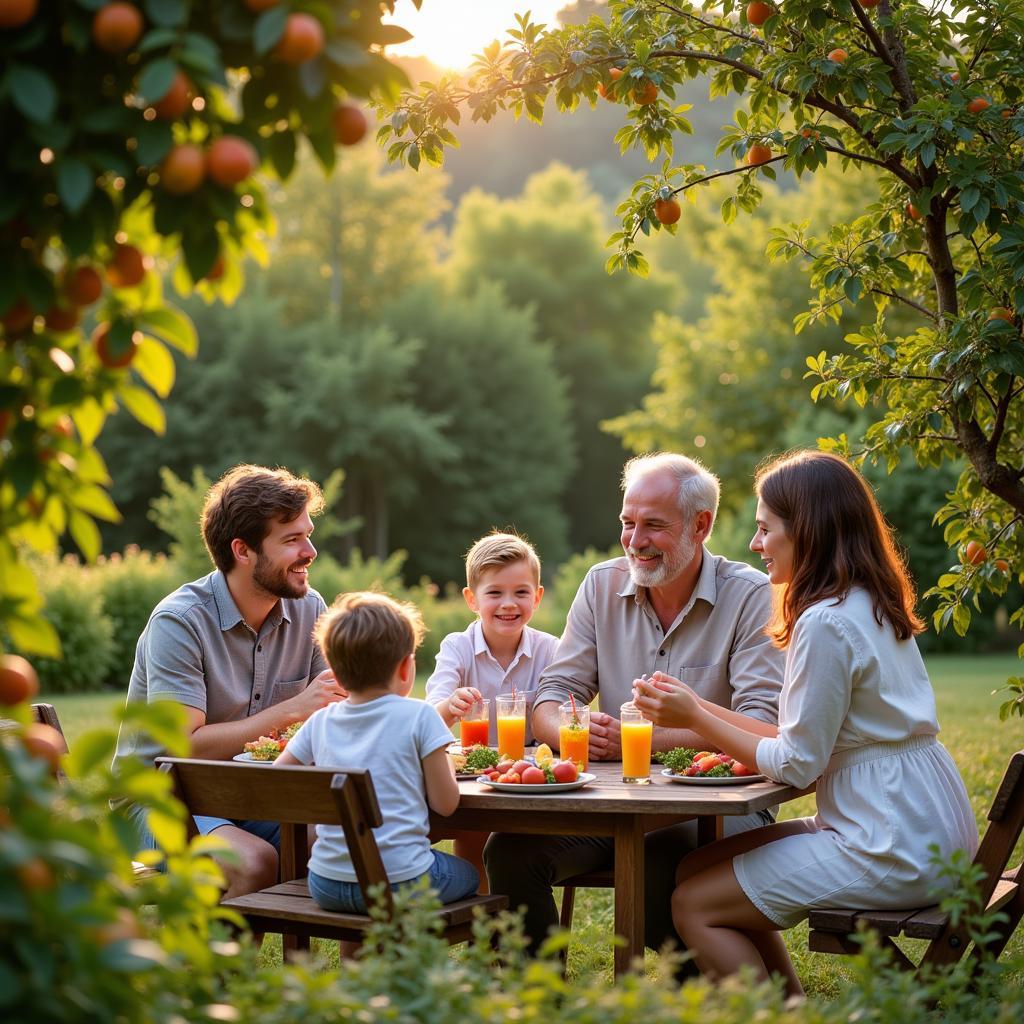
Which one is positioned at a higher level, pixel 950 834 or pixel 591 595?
pixel 591 595

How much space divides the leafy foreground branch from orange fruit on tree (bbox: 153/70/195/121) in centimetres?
91

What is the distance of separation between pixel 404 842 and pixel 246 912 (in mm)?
531

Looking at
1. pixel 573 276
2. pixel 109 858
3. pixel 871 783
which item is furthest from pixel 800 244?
pixel 573 276

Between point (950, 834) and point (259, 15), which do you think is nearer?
point (259, 15)

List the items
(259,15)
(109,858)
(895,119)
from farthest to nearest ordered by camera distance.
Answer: (895,119)
(259,15)
(109,858)

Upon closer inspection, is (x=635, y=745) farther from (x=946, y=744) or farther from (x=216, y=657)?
(x=946, y=744)

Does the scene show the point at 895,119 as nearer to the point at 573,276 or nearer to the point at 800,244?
the point at 800,244

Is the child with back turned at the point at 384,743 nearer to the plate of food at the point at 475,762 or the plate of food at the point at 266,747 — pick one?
the plate of food at the point at 475,762

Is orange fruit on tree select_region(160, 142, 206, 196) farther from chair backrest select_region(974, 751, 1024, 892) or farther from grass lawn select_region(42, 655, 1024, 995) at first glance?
chair backrest select_region(974, 751, 1024, 892)

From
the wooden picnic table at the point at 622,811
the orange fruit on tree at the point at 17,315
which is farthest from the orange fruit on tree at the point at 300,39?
the wooden picnic table at the point at 622,811

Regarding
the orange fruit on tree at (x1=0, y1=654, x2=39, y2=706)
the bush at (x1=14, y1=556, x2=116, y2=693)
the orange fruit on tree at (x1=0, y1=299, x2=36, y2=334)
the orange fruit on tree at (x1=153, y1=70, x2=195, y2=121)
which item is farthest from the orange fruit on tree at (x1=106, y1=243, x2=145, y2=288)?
the bush at (x1=14, y1=556, x2=116, y2=693)

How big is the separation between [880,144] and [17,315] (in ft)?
10.1

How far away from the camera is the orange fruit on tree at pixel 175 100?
6.45 feet

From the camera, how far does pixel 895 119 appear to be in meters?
4.22
